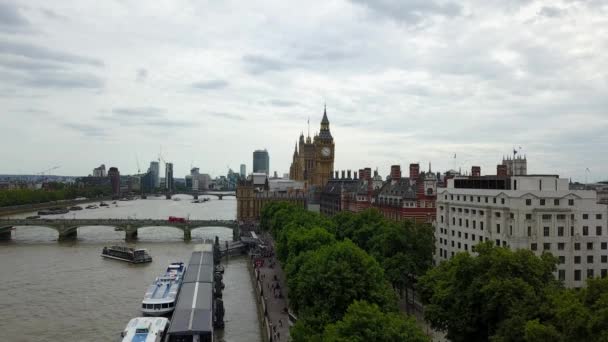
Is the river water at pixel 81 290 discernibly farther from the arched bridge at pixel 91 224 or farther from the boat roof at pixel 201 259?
the boat roof at pixel 201 259

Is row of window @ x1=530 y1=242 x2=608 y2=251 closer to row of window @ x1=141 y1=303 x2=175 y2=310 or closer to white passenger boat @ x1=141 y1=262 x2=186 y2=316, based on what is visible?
white passenger boat @ x1=141 y1=262 x2=186 y2=316

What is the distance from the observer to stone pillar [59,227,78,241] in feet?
385

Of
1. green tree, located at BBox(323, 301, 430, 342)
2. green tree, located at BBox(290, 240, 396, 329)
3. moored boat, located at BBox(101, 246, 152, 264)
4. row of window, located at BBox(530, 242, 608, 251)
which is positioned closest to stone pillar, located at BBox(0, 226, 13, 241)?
moored boat, located at BBox(101, 246, 152, 264)

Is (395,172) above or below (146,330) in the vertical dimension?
above

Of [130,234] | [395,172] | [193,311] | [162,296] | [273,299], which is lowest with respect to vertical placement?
[273,299]

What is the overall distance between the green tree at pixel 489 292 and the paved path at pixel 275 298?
46.9 ft

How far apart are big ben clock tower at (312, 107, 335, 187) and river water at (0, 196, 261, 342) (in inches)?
2718

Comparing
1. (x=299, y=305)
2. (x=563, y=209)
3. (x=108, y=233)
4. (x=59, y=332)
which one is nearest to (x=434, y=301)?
(x=299, y=305)

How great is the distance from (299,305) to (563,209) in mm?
27893

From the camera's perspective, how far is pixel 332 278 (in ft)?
145

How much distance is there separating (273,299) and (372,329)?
34403 millimetres

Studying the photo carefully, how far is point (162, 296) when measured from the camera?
184 ft

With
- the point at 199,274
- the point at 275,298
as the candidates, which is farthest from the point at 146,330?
the point at 275,298

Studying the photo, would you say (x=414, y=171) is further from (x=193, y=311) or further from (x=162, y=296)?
(x=193, y=311)
